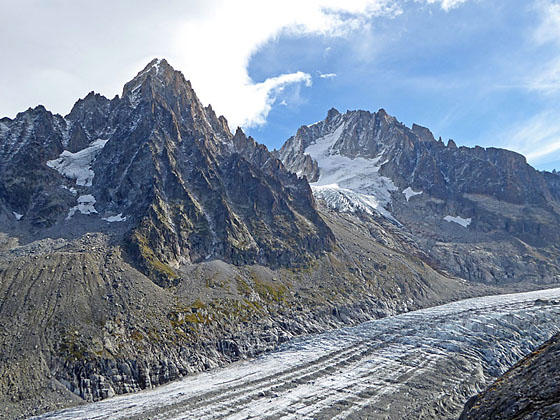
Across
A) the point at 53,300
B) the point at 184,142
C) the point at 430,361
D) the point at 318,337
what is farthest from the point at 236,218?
the point at 430,361

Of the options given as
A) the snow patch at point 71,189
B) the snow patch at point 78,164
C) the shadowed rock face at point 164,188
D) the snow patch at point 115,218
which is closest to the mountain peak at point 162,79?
the shadowed rock face at point 164,188

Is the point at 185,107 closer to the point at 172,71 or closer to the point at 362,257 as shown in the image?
the point at 172,71

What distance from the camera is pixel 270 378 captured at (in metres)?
67.4

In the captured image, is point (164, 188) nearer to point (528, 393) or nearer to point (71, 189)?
point (71, 189)

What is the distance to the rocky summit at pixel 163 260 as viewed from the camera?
237ft

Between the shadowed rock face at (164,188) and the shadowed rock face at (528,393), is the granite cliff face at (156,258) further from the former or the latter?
the shadowed rock face at (528,393)

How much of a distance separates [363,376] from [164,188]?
95908 millimetres

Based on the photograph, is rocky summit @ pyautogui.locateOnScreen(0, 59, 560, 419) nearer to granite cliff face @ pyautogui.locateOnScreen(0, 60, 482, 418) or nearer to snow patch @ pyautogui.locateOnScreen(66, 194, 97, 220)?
granite cliff face @ pyautogui.locateOnScreen(0, 60, 482, 418)

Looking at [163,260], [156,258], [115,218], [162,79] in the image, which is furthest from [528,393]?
[162,79]

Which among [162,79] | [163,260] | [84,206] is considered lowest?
[163,260]

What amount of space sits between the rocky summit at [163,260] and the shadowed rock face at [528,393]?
3658cm

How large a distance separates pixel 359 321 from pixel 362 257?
136 feet

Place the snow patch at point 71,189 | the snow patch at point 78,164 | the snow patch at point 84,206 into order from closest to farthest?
the snow patch at point 84,206 < the snow patch at point 71,189 < the snow patch at point 78,164

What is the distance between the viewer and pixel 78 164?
537 feet
